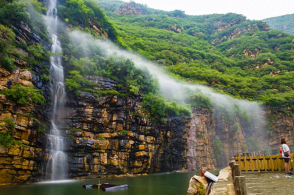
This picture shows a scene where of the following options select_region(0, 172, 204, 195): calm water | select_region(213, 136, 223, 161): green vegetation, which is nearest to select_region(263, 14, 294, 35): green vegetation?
select_region(213, 136, 223, 161): green vegetation

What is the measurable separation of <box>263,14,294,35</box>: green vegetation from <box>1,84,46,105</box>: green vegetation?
155136 mm

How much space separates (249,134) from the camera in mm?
44469

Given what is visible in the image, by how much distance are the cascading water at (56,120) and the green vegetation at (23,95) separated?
3262 millimetres

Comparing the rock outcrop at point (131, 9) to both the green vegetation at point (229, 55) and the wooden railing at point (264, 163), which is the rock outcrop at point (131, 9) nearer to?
the green vegetation at point (229, 55)

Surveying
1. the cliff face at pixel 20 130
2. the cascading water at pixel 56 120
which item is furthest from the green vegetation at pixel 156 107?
the cliff face at pixel 20 130

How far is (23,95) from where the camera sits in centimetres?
1906

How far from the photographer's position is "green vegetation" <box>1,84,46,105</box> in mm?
18375

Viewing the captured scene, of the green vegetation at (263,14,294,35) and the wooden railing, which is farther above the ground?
the green vegetation at (263,14,294,35)

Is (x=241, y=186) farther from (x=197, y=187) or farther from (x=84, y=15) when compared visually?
(x=84, y=15)

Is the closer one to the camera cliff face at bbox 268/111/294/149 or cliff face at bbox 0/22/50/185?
cliff face at bbox 0/22/50/185

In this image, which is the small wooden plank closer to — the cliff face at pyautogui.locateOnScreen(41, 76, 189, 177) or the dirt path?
the dirt path

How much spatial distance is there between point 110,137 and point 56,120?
6.04 meters

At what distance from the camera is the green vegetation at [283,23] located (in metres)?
142

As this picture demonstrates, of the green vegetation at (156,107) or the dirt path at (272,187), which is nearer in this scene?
the dirt path at (272,187)
